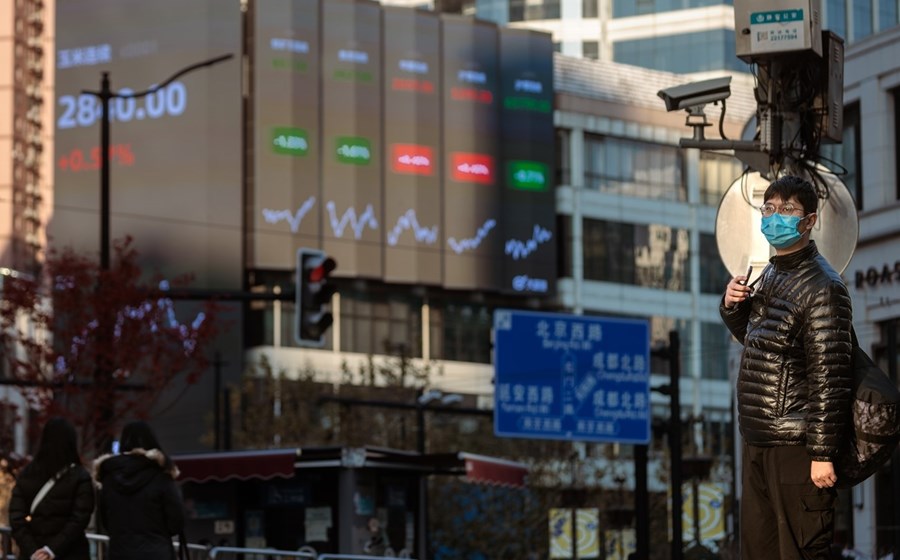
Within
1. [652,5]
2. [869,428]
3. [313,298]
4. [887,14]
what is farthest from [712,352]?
[869,428]

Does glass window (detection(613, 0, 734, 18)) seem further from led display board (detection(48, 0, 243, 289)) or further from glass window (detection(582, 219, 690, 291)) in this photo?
led display board (detection(48, 0, 243, 289))

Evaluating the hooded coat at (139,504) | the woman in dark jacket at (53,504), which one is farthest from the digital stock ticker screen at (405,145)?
the woman in dark jacket at (53,504)

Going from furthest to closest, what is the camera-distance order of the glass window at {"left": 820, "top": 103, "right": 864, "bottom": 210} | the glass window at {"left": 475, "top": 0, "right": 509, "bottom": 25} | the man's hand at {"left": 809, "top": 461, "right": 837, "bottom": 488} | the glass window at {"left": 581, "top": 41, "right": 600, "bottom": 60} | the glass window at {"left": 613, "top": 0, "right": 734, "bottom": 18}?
the glass window at {"left": 581, "top": 41, "right": 600, "bottom": 60} → the glass window at {"left": 475, "top": 0, "right": 509, "bottom": 25} → the glass window at {"left": 613, "top": 0, "right": 734, "bottom": 18} → the glass window at {"left": 820, "top": 103, "right": 864, "bottom": 210} → the man's hand at {"left": 809, "top": 461, "right": 837, "bottom": 488}

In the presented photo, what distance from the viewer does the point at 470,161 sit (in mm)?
88375

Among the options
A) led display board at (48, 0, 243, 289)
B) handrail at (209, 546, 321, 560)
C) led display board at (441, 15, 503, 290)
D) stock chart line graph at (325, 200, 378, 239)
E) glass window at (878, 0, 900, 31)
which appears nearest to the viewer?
handrail at (209, 546, 321, 560)

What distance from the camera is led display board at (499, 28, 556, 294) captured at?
8975 cm

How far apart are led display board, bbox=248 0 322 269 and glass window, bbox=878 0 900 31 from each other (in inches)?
1544

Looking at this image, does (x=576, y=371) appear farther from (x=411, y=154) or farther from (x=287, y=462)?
(x=411, y=154)

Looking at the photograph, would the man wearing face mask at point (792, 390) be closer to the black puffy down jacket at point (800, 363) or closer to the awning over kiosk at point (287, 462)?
the black puffy down jacket at point (800, 363)

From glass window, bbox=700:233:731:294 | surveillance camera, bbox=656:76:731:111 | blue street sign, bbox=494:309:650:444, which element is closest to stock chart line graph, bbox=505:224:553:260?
glass window, bbox=700:233:731:294

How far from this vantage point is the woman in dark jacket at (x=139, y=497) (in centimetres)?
1360

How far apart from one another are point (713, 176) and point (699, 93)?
83.6 metres

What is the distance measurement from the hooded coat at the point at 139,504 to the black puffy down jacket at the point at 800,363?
6090 millimetres

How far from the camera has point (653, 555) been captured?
2564 inches
